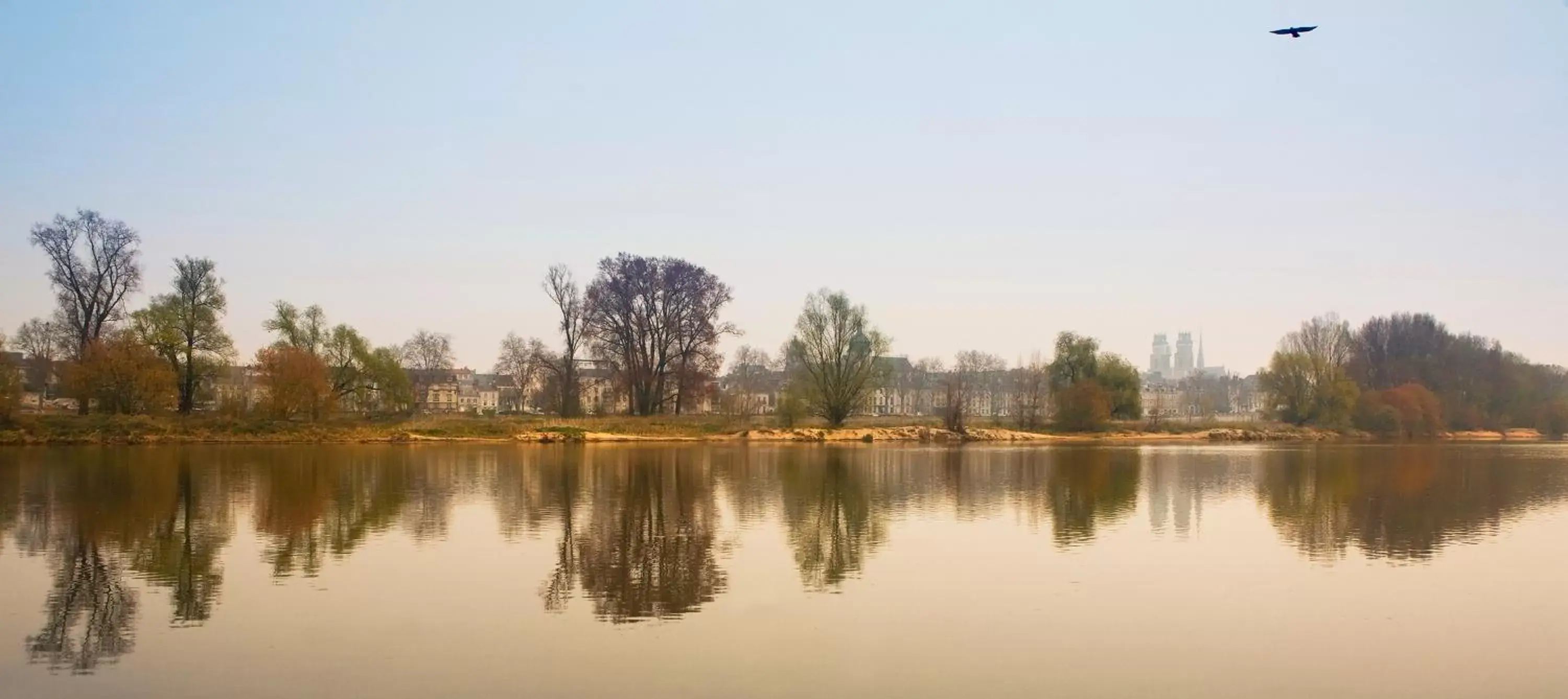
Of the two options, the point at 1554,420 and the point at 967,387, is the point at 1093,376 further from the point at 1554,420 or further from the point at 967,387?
the point at 1554,420

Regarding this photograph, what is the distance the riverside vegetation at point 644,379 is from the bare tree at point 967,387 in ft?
0.87

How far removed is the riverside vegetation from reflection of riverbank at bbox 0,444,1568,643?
9161 mm

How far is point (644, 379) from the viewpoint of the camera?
71562mm

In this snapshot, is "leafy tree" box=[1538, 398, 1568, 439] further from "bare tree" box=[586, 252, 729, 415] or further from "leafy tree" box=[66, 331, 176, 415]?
"leafy tree" box=[66, 331, 176, 415]

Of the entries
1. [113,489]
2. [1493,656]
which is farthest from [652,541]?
[113,489]

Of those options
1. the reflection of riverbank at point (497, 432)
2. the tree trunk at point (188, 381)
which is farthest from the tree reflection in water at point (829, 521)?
the tree trunk at point (188, 381)

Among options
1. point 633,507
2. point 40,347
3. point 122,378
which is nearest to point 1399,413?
point 633,507

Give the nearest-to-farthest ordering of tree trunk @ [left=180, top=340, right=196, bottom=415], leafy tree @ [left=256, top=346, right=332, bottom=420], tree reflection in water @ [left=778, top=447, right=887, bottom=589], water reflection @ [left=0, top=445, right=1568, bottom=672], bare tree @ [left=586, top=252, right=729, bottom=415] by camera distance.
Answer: water reflection @ [left=0, top=445, right=1568, bottom=672] < tree reflection in water @ [left=778, top=447, right=887, bottom=589] < leafy tree @ [left=256, top=346, right=332, bottom=420] < tree trunk @ [left=180, top=340, right=196, bottom=415] < bare tree @ [left=586, top=252, right=729, bottom=415]

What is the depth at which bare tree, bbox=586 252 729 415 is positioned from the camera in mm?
70438

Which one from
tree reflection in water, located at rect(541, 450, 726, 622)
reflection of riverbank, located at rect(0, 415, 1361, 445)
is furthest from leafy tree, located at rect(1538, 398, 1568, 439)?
tree reflection in water, located at rect(541, 450, 726, 622)

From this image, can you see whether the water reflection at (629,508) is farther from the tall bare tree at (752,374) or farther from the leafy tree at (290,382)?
the tall bare tree at (752,374)

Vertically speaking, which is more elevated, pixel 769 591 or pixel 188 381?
pixel 188 381

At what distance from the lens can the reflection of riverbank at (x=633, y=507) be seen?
1602cm

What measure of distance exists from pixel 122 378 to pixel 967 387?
67.6 m
